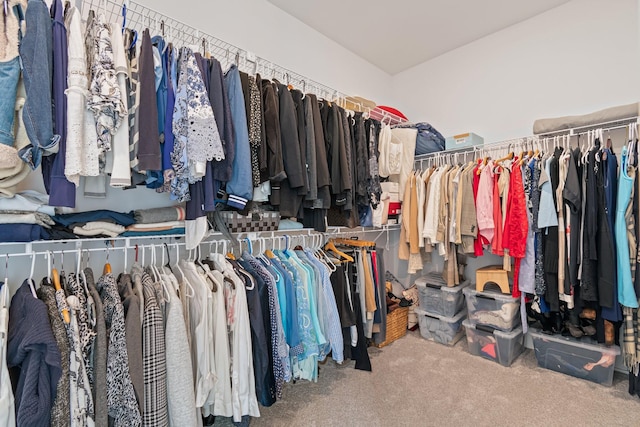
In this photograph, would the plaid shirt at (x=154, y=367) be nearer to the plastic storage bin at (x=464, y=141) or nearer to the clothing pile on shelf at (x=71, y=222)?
the clothing pile on shelf at (x=71, y=222)

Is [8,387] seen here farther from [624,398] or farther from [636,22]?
[636,22]

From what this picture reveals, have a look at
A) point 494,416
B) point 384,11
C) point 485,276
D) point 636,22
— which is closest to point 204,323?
point 494,416

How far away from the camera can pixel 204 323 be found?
1415 millimetres

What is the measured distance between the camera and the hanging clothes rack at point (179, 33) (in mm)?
1572

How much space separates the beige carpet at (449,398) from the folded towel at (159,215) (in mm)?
1213

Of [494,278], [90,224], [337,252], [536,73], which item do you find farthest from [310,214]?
[536,73]

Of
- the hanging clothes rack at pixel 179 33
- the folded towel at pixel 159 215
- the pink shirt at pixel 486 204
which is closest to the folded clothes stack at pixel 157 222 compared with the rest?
the folded towel at pixel 159 215

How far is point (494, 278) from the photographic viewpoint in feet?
8.01

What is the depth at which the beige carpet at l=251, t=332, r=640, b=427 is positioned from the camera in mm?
1709

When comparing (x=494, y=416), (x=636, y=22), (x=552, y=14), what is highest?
(x=552, y=14)

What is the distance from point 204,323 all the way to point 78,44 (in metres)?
1.25

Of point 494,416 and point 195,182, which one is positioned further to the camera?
point 494,416

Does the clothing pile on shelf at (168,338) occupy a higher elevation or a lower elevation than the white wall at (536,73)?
lower

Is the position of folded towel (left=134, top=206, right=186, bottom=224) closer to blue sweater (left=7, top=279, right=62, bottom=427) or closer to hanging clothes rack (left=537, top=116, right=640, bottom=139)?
blue sweater (left=7, top=279, right=62, bottom=427)
